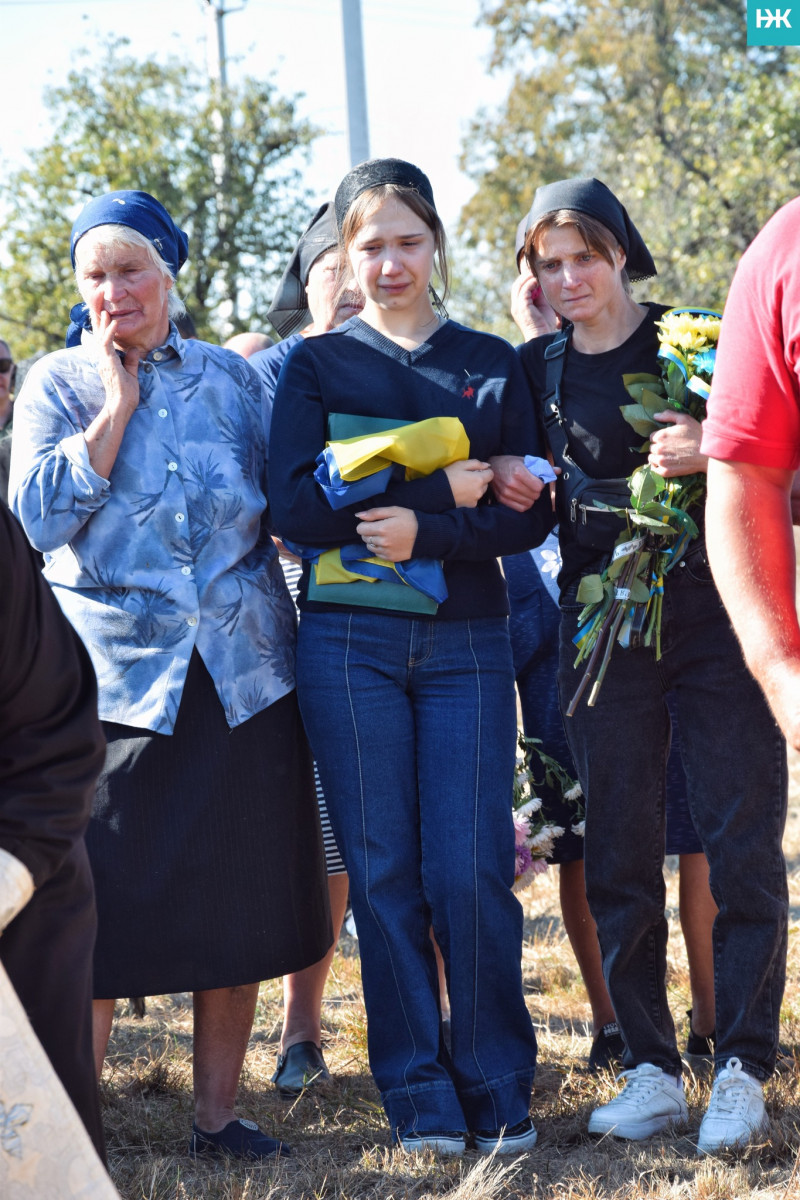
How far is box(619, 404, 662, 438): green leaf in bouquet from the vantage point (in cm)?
287

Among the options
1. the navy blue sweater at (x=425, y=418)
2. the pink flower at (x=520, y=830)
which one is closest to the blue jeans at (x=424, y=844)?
the navy blue sweater at (x=425, y=418)

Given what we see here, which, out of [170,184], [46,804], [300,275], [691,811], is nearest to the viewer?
[46,804]

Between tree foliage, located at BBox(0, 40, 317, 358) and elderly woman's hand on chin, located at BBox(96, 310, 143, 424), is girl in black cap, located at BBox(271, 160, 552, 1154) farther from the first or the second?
tree foliage, located at BBox(0, 40, 317, 358)

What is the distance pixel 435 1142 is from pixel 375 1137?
10.5 inches

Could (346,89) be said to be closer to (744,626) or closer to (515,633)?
(515,633)

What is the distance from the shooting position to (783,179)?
16.1 m

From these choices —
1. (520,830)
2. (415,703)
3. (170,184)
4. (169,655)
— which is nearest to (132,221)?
(169,655)

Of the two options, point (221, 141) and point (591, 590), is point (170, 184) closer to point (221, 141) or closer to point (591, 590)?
point (221, 141)

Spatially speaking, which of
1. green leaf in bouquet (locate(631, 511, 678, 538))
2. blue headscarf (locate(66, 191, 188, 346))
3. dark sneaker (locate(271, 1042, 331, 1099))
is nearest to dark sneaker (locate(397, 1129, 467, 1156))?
dark sneaker (locate(271, 1042, 331, 1099))

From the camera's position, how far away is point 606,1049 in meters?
3.28

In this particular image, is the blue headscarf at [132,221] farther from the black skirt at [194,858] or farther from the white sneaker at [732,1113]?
the white sneaker at [732,1113]

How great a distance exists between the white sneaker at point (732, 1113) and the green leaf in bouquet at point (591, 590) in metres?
1.08

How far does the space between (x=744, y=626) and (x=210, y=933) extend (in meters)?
1.48

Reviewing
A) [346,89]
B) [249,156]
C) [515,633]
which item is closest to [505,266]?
[249,156]
